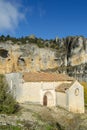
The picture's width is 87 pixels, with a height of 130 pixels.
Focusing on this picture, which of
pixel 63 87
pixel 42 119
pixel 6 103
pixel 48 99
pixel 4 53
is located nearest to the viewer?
pixel 42 119

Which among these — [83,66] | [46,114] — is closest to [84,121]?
[46,114]

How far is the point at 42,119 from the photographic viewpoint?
32.8 m

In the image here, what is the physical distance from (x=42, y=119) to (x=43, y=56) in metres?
45.5

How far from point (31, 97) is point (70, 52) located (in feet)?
131

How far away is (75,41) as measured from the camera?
3113 inches

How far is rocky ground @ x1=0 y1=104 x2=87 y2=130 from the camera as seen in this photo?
30250 millimetres

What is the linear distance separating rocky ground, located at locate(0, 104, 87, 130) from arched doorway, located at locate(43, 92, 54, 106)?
7.80ft

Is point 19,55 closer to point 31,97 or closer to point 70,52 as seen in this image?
point 70,52

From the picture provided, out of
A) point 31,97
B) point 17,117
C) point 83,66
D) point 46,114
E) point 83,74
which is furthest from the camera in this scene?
point 83,66

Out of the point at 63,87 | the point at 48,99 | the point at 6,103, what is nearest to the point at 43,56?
the point at 48,99

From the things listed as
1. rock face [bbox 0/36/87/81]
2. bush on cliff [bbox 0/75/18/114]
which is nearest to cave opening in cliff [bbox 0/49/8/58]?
rock face [bbox 0/36/87/81]

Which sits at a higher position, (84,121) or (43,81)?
(43,81)

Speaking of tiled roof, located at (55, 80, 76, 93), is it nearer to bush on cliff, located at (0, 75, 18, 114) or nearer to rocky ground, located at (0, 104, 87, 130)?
rocky ground, located at (0, 104, 87, 130)

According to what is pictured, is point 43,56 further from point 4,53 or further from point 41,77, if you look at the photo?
point 41,77
